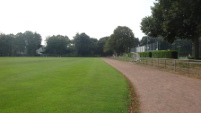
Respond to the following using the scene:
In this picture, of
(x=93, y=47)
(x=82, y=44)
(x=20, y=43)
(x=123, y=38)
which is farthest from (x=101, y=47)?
(x=123, y=38)

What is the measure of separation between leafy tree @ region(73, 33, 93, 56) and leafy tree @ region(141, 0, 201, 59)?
106m

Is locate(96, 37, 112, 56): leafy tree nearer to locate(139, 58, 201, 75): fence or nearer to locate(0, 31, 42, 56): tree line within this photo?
locate(0, 31, 42, 56): tree line

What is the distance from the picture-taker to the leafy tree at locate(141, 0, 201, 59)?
24.8m

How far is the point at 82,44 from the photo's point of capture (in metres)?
142

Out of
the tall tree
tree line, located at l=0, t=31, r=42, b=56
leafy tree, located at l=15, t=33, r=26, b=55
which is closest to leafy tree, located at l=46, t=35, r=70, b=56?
tree line, located at l=0, t=31, r=42, b=56

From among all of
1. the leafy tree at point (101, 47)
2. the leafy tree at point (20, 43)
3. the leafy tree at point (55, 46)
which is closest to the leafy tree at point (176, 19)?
the leafy tree at point (101, 47)

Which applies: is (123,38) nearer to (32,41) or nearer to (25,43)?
(32,41)

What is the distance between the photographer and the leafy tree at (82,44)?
141125mm

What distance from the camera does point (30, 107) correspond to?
26.8 ft

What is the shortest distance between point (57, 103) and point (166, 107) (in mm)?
3634

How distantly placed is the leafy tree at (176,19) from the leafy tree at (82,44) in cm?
10580

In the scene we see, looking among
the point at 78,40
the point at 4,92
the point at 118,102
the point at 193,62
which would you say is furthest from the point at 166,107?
the point at 78,40

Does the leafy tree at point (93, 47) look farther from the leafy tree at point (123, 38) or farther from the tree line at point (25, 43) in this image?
the leafy tree at point (123, 38)

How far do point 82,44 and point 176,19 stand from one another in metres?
116
